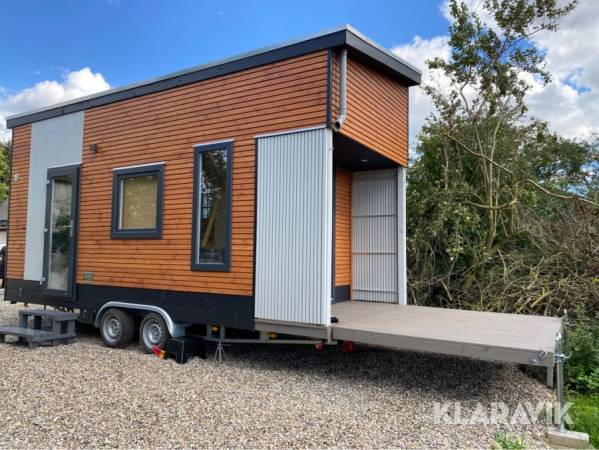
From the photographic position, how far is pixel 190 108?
6109 mm

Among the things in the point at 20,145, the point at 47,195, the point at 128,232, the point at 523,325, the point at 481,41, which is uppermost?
the point at 481,41

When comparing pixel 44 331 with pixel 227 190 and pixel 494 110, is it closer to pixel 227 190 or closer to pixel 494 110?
pixel 227 190

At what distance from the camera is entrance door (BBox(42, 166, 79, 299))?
7.23 metres

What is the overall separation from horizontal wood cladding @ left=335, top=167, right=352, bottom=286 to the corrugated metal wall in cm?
9

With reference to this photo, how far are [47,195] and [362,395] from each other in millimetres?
6289

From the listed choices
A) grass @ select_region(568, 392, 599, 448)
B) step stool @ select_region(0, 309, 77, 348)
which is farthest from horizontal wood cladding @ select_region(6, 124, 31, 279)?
grass @ select_region(568, 392, 599, 448)

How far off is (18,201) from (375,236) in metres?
6.45

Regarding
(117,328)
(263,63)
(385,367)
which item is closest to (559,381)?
(385,367)

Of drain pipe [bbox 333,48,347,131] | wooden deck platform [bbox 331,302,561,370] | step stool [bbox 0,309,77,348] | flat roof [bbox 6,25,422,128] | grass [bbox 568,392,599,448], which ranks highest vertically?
flat roof [bbox 6,25,422,128]

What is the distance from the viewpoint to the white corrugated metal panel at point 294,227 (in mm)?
4882

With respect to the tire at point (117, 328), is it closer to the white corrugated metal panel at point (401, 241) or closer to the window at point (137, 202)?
the window at point (137, 202)

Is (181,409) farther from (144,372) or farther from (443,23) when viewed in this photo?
(443,23)

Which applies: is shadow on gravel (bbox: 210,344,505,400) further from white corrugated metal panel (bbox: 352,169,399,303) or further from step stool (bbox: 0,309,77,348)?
step stool (bbox: 0,309,77,348)

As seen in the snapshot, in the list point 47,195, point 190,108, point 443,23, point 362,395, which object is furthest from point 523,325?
point 47,195
